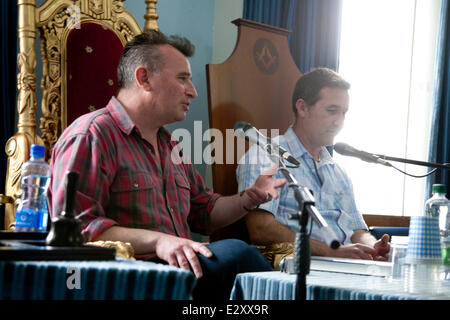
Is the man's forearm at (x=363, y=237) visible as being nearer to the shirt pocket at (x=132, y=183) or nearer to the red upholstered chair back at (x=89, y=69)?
the shirt pocket at (x=132, y=183)

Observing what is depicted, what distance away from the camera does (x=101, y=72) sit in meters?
2.16

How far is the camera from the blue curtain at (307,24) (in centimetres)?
308

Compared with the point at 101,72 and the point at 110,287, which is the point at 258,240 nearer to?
the point at 101,72

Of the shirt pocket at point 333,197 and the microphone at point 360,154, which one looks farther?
the shirt pocket at point 333,197

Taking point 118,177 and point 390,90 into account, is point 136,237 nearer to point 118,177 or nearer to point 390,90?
point 118,177

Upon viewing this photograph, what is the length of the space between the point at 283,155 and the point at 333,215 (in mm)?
1037

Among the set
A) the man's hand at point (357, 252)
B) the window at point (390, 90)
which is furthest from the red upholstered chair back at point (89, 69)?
the window at point (390, 90)

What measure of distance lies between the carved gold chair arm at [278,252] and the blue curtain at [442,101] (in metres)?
1.57

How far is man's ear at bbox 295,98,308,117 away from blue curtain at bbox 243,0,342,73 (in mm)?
475

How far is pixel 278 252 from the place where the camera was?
2070 millimetres

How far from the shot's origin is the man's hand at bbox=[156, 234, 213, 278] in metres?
1.46

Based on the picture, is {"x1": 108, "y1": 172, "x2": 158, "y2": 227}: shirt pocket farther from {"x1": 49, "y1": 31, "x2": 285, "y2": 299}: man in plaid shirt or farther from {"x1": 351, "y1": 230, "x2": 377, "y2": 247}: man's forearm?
{"x1": 351, "y1": 230, "x2": 377, "y2": 247}: man's forearm

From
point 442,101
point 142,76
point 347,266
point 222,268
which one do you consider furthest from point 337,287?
point 442,101
